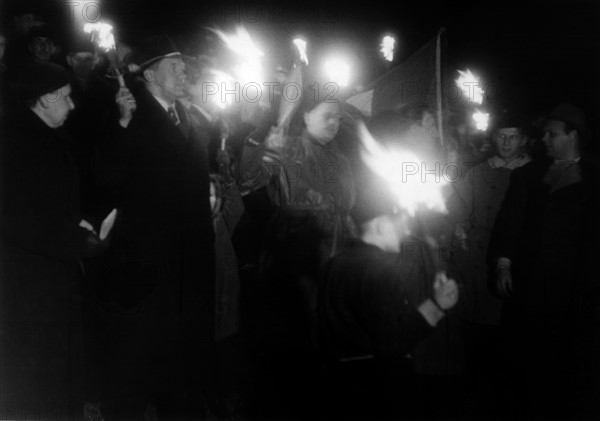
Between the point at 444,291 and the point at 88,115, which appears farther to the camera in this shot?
the point at 444,291

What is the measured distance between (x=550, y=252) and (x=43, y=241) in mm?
2568

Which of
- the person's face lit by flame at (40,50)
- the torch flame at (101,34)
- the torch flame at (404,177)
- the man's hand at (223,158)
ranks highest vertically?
the torch flame at (101,34)

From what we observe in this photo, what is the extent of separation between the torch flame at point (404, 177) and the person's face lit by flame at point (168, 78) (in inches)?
37.3

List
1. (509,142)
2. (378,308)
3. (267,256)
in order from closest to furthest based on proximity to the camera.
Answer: (378,308)
(267,256)
(509,142)

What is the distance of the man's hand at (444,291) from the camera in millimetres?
3680

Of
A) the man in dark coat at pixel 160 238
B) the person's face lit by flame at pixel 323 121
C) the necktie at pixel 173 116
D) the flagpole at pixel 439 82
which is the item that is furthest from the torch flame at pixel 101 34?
the flagpole at pixel 439 82

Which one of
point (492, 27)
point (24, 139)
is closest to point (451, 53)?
point (492, 27)

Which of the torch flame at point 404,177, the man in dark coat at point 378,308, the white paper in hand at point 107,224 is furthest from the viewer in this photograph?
the torch flame at point 404,177

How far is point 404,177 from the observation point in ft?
12.0

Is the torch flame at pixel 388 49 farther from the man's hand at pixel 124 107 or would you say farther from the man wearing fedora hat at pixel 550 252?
the man's hand at pixel 124 107

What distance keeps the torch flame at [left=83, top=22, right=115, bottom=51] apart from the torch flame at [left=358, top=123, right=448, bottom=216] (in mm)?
1335

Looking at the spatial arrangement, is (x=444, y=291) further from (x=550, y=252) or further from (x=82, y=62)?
(x=82, y=62)

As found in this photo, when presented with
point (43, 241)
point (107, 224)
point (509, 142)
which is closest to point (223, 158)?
point (107, 224)

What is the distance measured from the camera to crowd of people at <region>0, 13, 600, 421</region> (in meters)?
3.52
